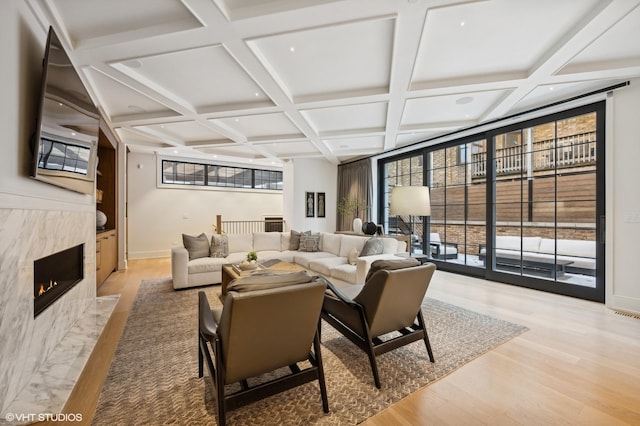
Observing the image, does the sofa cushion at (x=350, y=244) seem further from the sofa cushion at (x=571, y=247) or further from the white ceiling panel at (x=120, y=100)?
the white ceiling panel at (x=120, y=100)

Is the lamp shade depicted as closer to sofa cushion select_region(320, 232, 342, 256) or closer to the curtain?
sofa cushion select_region(320, 232, 342, 256)

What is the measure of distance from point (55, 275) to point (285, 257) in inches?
120

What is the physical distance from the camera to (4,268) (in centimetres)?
156

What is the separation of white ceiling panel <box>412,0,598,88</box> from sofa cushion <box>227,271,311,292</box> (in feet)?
6.93

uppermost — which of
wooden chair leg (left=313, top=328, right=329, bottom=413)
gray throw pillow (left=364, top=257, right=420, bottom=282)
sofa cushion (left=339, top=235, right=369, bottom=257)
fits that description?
gray throw pillow (left=364, top=257, right=420, bottom=282)

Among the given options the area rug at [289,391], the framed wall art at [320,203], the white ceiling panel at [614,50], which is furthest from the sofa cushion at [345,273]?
the framed wall art at [320,203]

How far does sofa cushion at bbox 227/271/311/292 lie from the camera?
4.52ft

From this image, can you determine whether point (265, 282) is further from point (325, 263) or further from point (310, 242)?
point (310, 242)

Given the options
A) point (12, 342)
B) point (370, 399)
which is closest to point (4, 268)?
point (12, 342)

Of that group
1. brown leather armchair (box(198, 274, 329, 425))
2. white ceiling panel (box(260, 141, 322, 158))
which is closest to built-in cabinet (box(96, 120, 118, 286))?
white ceiling panel (box(260, 141, 322, 158))

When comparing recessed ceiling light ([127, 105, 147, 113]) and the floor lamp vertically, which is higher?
recessed ceiling light ([127, 105, 147, 113])

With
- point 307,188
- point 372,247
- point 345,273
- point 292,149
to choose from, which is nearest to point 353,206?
point 307,188

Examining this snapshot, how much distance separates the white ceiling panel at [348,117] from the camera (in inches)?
153

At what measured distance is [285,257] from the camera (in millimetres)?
4926
